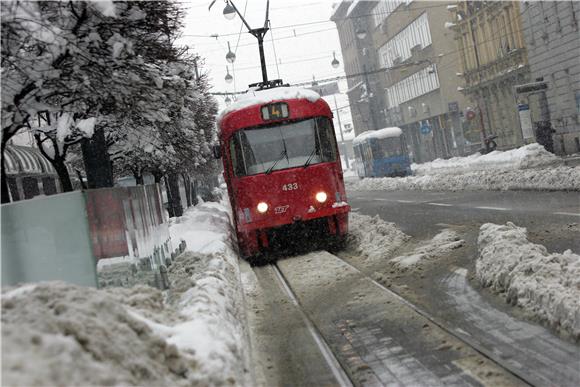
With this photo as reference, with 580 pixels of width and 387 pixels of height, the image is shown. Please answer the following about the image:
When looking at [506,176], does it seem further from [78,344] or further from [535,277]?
[78,344]

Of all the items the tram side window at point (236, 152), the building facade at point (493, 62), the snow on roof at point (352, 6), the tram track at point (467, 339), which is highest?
the snow on roof at point (352, 6)

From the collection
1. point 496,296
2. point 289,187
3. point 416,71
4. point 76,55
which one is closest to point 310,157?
point 289,187

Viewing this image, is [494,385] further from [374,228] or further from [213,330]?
[374,228]

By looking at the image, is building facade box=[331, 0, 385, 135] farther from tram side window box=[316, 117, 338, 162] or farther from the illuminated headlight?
the illuminated headlight

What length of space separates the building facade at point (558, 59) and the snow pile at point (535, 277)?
2439 centimetres

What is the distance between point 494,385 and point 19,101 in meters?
5.73

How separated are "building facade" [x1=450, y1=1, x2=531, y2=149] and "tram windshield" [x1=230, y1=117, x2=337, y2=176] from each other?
27428 millimetres

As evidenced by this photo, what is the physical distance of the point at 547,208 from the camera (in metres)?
14.8

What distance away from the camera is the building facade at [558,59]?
3225cm

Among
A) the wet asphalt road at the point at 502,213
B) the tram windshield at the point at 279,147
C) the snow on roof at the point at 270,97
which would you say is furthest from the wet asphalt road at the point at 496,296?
the snow on roof at the point at 270,97

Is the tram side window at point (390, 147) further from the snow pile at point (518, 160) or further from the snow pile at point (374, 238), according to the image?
the snow pile at point (374, 238)

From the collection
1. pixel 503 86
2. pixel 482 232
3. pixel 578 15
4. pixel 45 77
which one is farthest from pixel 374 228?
pixel 503 86

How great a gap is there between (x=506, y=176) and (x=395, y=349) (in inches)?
746

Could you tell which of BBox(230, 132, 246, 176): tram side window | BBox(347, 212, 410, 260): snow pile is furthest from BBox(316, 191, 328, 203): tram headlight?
BBox(230, 132, 246, 176): tram side window
